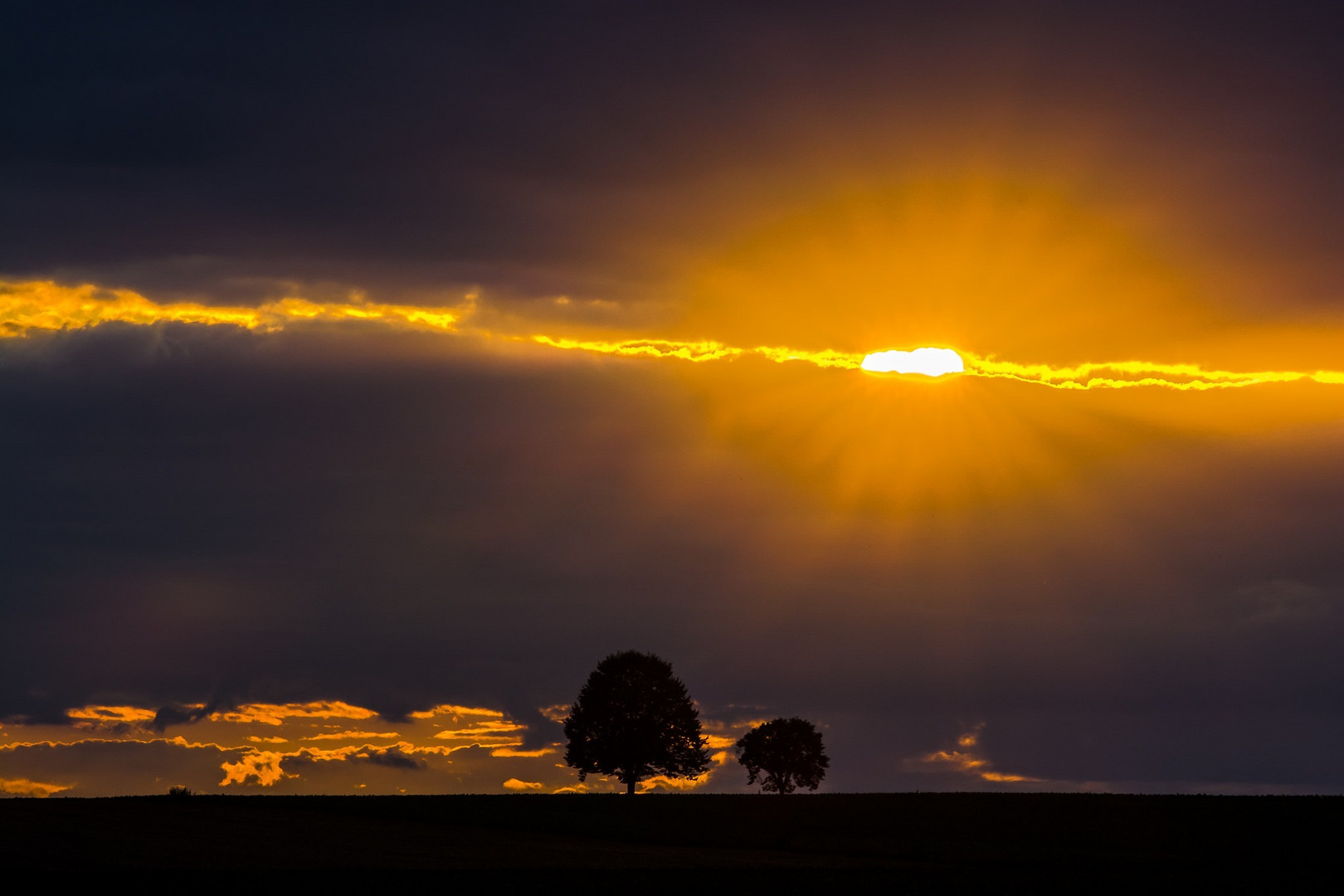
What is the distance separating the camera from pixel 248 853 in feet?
187

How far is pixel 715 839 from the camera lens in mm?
69312

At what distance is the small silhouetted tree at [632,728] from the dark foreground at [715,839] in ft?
46.1

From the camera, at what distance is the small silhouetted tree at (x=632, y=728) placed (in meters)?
103

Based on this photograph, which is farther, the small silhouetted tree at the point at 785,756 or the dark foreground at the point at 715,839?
the small silhouetted tree at the point at 785,756

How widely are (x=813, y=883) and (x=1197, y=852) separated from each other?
21912 mm

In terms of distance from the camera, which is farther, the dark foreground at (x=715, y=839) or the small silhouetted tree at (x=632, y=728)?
the small silhouetted tree at (x=632, y=728)

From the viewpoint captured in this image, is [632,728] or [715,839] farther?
[632,728]

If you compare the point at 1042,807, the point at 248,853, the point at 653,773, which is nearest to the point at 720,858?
the point at 248,853

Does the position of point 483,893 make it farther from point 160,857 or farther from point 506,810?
point 506,810

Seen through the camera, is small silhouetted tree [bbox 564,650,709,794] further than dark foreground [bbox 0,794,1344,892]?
Yes

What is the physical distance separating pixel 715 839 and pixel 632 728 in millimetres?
34959

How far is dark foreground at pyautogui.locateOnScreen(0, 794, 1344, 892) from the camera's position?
5225 centimetres

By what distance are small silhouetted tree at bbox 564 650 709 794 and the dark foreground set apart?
1405cm

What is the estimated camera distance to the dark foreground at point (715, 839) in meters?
52.2
